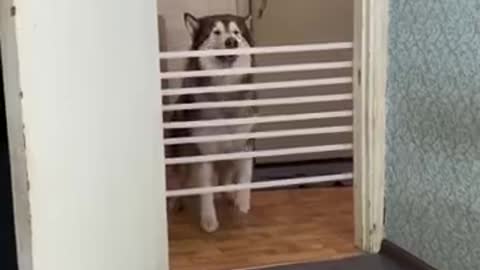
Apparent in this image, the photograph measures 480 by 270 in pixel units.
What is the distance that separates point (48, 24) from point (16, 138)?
0.64 ft

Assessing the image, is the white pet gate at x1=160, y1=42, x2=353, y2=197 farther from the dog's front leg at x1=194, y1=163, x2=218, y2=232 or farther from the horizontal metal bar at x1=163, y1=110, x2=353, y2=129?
the dog's front leg at x1=194, y1=163, x2=218, y2=232

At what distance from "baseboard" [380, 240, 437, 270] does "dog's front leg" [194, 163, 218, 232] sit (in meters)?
0.71

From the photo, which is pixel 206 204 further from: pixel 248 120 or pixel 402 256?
pixel 402 256

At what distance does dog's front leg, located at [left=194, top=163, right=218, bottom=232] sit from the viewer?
3158mm

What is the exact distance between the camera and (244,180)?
10.8 feet

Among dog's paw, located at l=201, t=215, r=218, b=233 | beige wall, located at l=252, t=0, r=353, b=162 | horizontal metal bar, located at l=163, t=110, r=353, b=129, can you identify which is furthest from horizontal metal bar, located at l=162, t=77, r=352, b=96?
beige wall, located at l=252, t=0, r=353, b=162

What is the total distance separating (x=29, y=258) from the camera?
1230 mm

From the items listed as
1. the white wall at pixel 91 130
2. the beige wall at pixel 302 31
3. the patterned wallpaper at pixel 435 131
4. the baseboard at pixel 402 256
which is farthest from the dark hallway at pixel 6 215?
the beige wall at pixel 302 31

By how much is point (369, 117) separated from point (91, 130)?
4.76 feet

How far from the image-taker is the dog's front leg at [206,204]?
10.4 feet

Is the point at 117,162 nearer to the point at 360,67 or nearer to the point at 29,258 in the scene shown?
the point at 29,258

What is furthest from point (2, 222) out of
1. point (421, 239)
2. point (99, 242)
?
point (421, 239)

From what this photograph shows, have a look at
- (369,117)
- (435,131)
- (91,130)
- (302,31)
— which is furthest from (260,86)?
(91,130)

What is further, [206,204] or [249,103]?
[206,204]
